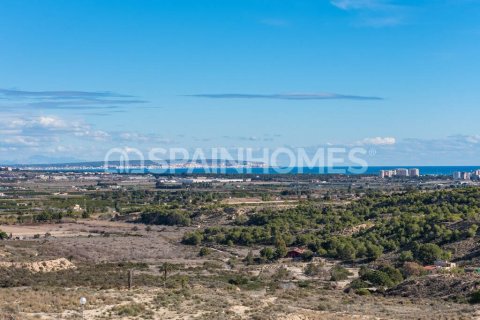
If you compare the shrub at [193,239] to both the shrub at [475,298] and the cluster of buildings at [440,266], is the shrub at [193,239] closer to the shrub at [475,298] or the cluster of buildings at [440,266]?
the cluster of buildings at [440,266]

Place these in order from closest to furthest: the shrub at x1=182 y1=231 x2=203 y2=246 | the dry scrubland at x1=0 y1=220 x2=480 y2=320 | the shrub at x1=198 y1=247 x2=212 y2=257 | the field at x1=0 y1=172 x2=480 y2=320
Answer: the dry scrubland at x1=0 y1=220 x2=480 y2=320 < the field at x1=0 y1=172 x2=480 y2=320 < the shrub at x1=198 y1=247 x2=212 y2=257 < the shrub at x1=182 y1=231 x2=203 y2=246

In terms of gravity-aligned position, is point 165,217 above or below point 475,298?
below

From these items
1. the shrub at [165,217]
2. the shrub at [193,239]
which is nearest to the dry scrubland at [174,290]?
the shrub at [193,239]

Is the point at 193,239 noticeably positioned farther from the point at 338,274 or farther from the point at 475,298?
the point at 475,298

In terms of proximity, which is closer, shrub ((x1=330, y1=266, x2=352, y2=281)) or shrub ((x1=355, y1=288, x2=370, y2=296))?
shrub ((x1=355, y1=288, x2=370, y2=296))

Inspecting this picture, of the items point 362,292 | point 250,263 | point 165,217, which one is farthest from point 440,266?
point 165,217

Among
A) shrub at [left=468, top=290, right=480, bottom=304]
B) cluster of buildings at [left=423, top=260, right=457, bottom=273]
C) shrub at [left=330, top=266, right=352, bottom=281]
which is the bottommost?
shrub at [left=330, top=266, right=352, bottom=281]

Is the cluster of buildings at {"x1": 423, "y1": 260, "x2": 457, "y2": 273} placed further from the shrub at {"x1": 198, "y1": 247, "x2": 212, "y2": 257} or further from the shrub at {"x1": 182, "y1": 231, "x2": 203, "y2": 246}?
the shrub at {"x1": 182, "y1": 231, "x2": 203, "y2": 246}

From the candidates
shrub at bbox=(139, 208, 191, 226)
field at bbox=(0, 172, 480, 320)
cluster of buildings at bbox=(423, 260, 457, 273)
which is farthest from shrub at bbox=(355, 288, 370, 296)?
shrub at bbox=(139, 208, 191, 226)

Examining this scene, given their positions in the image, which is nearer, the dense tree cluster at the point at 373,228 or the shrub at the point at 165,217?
the dense tree cluster at the point at 373,228

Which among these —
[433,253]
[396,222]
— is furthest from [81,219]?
[433,253]

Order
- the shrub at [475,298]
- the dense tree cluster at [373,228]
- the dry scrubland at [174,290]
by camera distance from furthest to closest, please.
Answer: the dense tree cluster at [373,228] < the shrub at [475,298] < the dry scrubland at [174,290]
